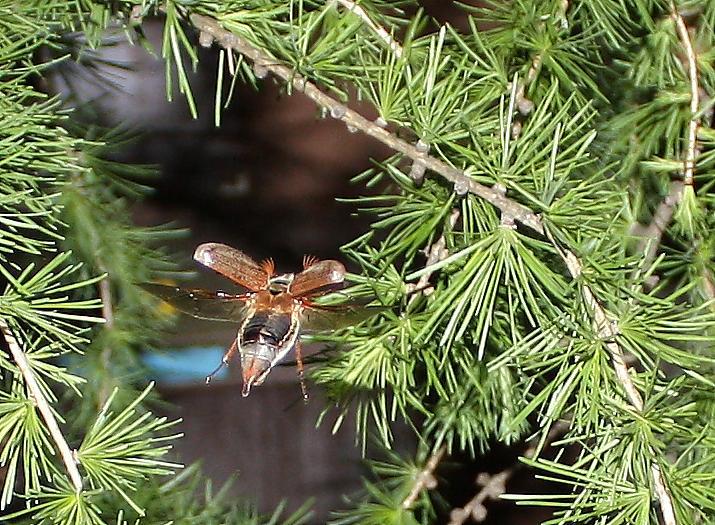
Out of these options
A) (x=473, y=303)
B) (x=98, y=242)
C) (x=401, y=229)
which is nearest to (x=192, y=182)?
(x=98, y=242)

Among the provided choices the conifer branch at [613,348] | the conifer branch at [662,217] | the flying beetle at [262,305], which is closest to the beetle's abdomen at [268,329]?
the flying beetle at [262,305]

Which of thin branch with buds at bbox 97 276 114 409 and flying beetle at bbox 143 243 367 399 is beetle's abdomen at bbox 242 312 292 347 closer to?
flying beetle at bbox 143 243 367 399

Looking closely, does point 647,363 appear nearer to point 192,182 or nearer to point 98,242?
point 98,242

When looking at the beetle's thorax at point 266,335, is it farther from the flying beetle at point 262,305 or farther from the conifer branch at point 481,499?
the conifer branch at point 481,499

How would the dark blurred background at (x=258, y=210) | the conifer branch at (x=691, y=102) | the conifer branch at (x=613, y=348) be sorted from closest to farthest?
the conifer branch at (x=613, y=348), the conifer branch at (x=691, y=102), the dark blurred background at (x=258, y=210)

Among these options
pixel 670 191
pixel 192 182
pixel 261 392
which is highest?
pixel 670 191

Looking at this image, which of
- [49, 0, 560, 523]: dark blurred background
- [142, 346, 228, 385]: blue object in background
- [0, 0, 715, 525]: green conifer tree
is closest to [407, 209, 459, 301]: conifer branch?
[0, 0, 715, 525]: green conifer tree

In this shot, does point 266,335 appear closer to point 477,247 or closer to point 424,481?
point 477,247
